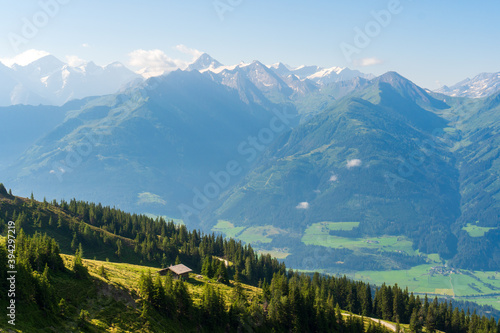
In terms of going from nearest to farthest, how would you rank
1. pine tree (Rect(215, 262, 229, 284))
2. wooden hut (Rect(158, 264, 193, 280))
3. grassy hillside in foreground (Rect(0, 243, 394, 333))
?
grassy hillside in foreground (Rect(0, 243, 394, 333)) < wooden hut (Rect(158, 264, 193, 280)) < pine tree (Rect(215, 262, 229, 284))

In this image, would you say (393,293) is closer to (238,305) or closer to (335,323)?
(335,323)

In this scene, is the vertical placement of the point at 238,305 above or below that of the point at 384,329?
above

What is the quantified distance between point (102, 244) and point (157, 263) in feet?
94.5

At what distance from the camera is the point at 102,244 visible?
168m

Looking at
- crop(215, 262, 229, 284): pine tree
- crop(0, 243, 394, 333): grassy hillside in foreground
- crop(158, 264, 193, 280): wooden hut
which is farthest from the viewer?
crop(215, 262, 229, 284): pine tree

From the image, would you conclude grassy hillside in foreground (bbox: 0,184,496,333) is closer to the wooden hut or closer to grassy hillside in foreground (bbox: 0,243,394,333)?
grassy hillside in foreground (bbox: 0,243,394,333)

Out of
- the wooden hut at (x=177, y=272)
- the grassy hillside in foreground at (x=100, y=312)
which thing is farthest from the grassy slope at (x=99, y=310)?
the wooden hut at (x=177, y=272)

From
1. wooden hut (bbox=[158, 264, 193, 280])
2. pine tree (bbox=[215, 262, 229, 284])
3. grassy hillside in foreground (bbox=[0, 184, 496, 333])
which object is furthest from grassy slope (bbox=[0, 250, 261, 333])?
pine tree (bbox=[215, 262, 229, 284])

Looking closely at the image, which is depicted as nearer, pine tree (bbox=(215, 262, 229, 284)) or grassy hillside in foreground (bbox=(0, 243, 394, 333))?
grassy hillside in foreground (bbox=(0, 243, 394, 333))

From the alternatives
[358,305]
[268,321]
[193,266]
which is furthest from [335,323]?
[193,266]

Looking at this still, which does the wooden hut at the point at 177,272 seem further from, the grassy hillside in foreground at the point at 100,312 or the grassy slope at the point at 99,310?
the grassy slope at the point at 99,310

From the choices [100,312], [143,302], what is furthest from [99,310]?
[143,302]

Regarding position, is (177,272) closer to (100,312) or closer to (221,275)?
(221,275)

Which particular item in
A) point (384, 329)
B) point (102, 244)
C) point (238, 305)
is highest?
point (102, 244)
